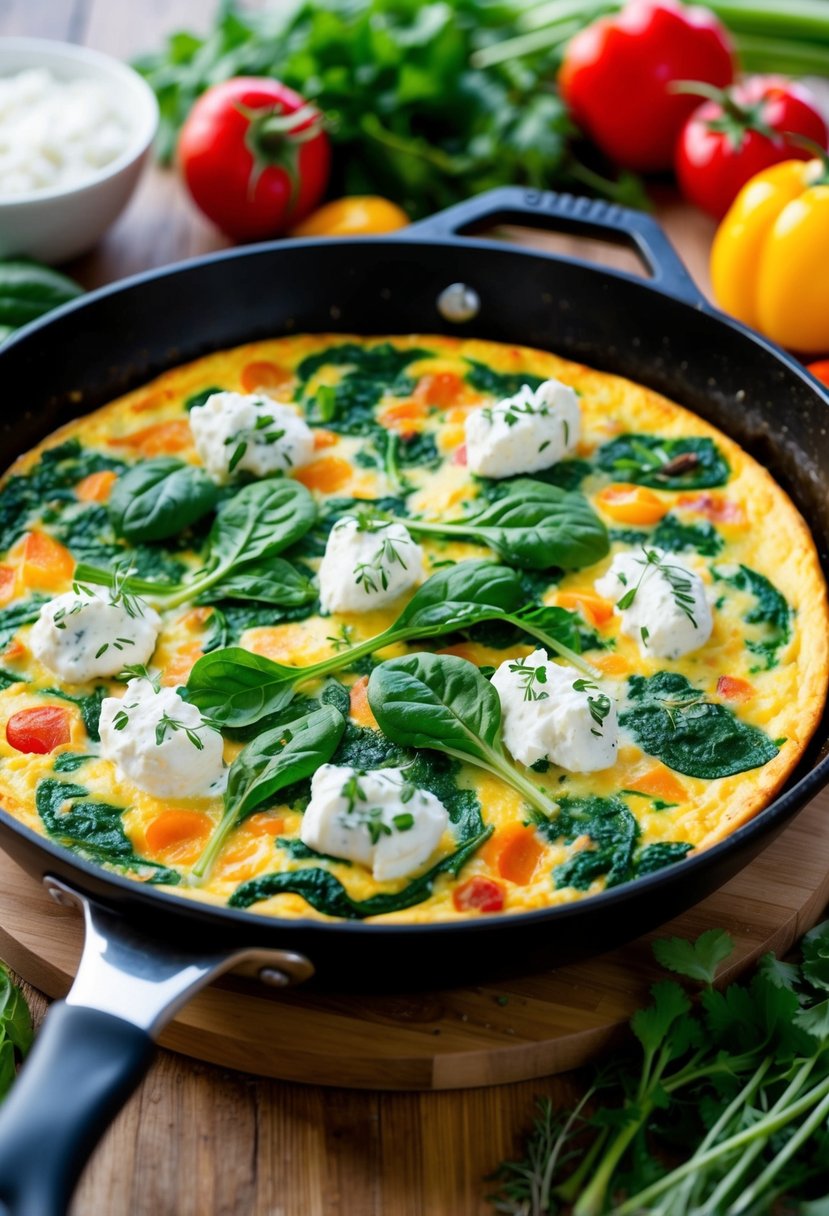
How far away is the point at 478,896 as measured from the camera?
3244mm

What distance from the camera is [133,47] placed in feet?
22.9

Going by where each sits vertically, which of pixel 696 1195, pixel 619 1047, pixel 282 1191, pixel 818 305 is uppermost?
pixel 818 305

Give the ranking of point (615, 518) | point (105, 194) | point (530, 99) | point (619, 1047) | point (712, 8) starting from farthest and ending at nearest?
point (712, 8), point (530, 99), point (105, 194), point (615, 518), point (619, 1047)

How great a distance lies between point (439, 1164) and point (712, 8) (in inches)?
222

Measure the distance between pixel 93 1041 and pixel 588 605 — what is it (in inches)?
76.3

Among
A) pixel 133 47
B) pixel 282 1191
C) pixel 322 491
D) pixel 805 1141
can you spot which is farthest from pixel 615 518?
pixel 133 47

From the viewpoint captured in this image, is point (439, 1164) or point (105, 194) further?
point (105, 194)

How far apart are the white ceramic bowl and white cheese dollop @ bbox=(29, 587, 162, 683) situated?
230 cm

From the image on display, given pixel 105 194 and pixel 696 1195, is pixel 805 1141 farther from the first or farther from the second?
pixel 105 194

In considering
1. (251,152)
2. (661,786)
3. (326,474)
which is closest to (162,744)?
(661,786)

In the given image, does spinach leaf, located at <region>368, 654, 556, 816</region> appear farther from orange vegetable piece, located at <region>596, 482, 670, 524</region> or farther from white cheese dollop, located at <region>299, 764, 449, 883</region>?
orange vegetable piece, located at <region>596, 482, 670, 524</region>

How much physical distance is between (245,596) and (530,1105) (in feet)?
5.26

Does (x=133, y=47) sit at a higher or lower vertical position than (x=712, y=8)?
lower

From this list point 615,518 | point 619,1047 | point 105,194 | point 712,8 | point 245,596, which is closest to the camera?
point 619,1047
